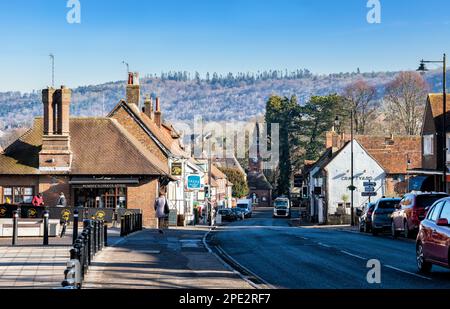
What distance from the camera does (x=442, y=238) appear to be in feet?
60.3

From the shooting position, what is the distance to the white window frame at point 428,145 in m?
60.9

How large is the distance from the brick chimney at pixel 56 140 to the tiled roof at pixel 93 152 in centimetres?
71

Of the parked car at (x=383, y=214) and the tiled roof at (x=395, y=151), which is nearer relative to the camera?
the parked car at (x=383, y=214)

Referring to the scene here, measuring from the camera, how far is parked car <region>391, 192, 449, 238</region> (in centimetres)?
3534

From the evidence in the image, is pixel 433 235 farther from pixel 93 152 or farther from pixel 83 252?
pixel 93 152

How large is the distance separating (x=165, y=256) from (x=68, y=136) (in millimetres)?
34725

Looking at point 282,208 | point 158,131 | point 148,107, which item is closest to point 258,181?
point 282,208

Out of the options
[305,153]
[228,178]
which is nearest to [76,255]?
[305,153]

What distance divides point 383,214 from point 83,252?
27292 mm

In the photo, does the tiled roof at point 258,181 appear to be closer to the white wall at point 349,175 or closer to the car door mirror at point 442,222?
the white wall at point 349,175

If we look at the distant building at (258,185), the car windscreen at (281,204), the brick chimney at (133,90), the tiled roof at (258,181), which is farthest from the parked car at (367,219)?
the tiled roof at (258,181)
